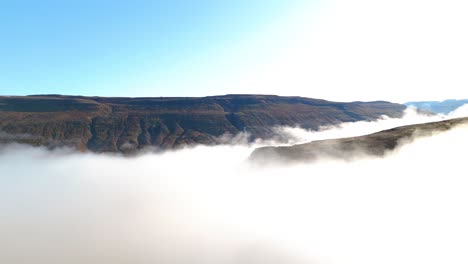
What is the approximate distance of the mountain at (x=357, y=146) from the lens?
4122 inches

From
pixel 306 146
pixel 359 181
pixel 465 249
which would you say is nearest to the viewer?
pixel 465 249

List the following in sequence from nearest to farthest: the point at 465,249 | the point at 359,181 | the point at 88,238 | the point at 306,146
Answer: the point at 465,249
the point at 359,181
the point at 306,146
the point at 88,238

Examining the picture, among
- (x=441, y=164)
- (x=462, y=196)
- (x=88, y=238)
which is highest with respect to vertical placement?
(x=441, y=164)

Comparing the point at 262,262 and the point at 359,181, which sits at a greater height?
the point at 359,181

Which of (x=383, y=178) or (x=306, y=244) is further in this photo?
(x=306, y=244)

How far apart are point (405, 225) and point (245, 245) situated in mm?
64035

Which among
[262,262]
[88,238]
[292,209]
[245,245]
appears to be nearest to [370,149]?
[292,209]

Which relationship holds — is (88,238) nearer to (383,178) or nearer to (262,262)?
(262,262)

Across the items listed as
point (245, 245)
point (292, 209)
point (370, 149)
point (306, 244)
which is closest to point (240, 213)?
point (245, 245)

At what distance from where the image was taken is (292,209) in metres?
129

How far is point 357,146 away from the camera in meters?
106

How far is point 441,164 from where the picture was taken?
112 meters

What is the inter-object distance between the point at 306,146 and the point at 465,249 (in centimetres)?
5828

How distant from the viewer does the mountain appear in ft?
343
